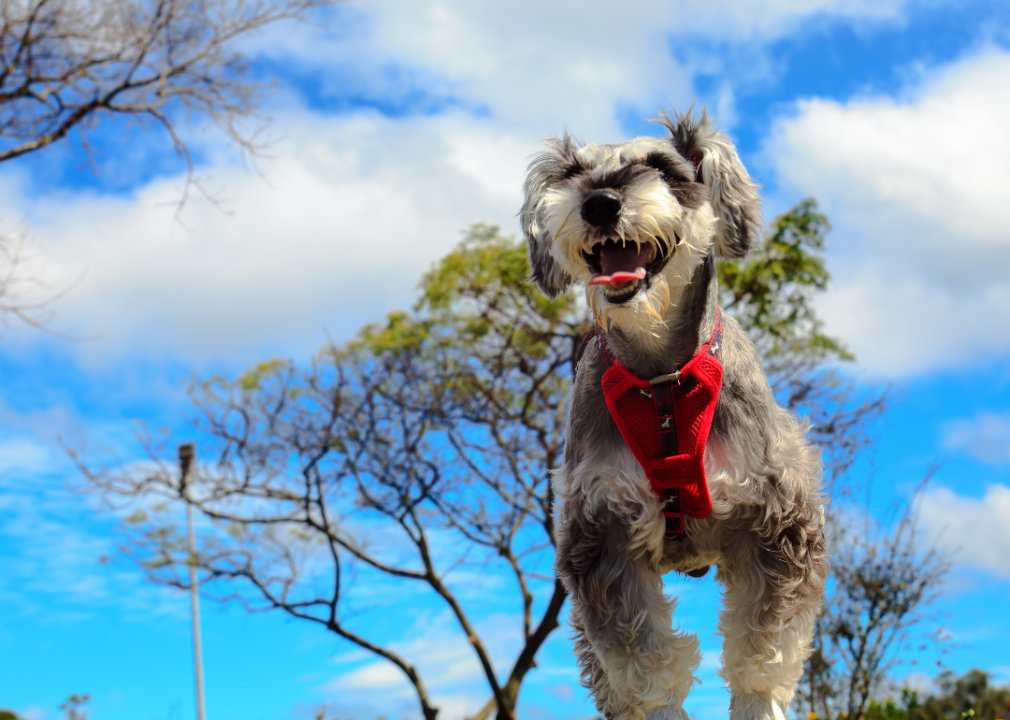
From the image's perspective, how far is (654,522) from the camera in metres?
3.46

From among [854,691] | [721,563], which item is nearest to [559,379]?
[854,691]

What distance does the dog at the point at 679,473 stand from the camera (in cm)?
333

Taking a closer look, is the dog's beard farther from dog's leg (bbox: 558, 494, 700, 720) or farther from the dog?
dog's leg (bbox: 558, 494, 700, 720)

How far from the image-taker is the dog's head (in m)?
3.10

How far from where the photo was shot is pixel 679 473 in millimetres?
3471

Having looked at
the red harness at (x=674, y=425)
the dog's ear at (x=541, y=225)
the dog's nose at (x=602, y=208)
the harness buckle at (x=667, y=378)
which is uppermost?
the dog's ear at (x=541, y=225)

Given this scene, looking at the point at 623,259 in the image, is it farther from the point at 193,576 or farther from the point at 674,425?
the point at 193,576

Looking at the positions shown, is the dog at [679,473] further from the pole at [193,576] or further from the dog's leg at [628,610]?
the pole at [193,576]

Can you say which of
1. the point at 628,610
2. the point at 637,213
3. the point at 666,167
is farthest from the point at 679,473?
the point at 666,167

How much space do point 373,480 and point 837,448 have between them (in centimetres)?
817

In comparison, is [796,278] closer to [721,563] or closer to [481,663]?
[481,663]

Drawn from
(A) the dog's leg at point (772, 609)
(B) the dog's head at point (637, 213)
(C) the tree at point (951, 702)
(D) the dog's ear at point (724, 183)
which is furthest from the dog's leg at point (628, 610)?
(C) the tree at point (951, 702)

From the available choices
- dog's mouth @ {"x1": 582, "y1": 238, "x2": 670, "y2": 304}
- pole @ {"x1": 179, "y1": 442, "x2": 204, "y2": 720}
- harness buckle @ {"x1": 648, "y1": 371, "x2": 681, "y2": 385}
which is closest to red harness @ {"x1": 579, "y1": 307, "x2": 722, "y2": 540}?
harness buckle @ {"x1": 648, "y1": 371, "x2": 681, "y2": 385}

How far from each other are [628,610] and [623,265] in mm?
1419
